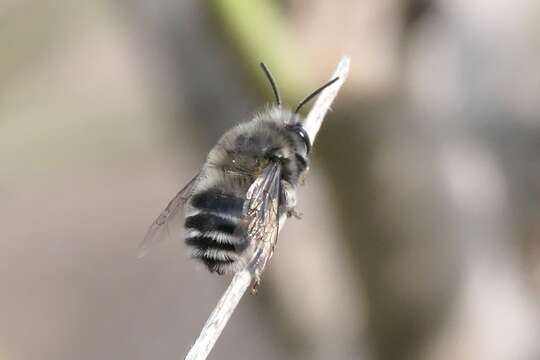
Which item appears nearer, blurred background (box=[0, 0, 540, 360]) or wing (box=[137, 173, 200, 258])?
wing (box=[137, 173, 200, 258])

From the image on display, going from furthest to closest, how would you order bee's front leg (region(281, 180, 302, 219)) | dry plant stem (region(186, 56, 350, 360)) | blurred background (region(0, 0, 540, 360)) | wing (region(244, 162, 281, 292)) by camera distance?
blurred background (region(0, 0, 540, 360)) → bee's front leg (region(281, 180, 302, 219)) → wing (region(244, 162, 281, 292)) → dry plant stem (region(186, 56, 350, 360))

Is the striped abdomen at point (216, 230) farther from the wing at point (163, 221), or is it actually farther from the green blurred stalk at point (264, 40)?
the green blurred stalk at point (264, 40)

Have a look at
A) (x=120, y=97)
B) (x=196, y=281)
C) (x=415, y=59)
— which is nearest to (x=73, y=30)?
(x=120, y=97)

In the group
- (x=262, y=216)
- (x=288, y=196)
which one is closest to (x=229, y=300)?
(x=262, y=216)

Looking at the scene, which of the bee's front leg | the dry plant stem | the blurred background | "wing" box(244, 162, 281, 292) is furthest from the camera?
the blurred background

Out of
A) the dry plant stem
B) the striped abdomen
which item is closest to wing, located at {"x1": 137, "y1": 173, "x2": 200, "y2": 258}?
the striped abdomen

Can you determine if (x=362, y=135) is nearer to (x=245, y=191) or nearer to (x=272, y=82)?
(x=272, y=82)

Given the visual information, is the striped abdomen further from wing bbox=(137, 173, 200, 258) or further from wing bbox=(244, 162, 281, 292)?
wing bbox=(137, 173, 200, 258)

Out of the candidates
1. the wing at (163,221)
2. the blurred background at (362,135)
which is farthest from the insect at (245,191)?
the blurred background at (362,135)

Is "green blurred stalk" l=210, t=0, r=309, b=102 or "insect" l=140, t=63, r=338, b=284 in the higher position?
"green blurred stalk" l=210, t=0, r=309, b=102
